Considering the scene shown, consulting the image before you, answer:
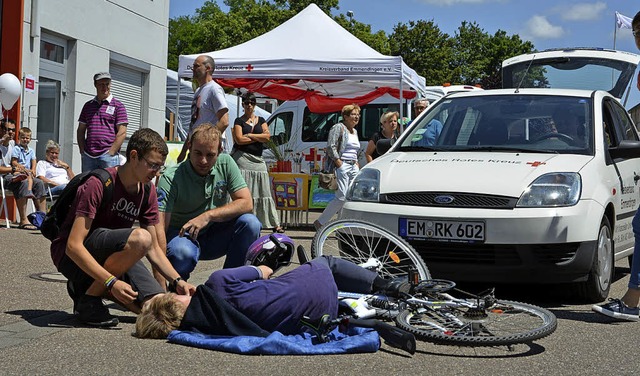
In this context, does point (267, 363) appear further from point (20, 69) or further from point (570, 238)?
point (20, 69)

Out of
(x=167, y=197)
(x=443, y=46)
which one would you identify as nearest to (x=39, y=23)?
(x=167, y=197)

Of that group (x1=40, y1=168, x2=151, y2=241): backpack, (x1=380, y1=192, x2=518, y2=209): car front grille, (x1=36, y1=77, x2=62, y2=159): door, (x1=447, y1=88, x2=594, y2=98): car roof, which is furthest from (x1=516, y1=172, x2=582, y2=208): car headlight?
(x1=36, y1=77, x2=62, y2=159): door

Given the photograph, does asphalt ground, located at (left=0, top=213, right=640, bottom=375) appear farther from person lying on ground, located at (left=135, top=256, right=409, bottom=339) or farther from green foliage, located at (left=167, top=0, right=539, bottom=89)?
green foliage, located at (left=167, top=0, right=539, bottom=89)

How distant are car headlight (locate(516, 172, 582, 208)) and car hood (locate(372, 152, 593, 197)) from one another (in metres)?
0.05

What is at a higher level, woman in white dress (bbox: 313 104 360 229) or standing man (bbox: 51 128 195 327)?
woman in white dress (bbox: 313 104 360 229)

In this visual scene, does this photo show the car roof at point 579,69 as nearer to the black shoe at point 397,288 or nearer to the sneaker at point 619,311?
the sneaker at point 619,311

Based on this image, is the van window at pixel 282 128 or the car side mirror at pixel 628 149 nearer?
the car side mirror at pixel 628 149

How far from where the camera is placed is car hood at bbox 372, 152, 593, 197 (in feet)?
23.7

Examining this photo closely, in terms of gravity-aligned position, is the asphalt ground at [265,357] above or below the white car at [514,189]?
below

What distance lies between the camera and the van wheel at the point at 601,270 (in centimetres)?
730

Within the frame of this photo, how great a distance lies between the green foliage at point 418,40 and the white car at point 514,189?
144 feet

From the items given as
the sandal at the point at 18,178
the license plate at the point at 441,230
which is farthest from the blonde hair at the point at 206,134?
the sandal at the point at 18,178

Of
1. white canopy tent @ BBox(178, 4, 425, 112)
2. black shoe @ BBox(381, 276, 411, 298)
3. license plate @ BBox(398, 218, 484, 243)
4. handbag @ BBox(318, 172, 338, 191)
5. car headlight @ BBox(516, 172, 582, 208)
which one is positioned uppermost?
white canopy tent @ BBox(178, 4, 425, 112)

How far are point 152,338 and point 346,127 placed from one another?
836 cm
